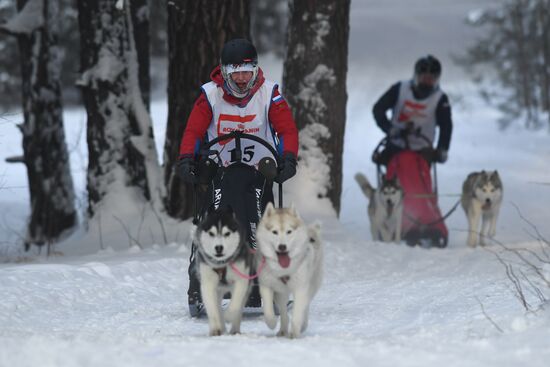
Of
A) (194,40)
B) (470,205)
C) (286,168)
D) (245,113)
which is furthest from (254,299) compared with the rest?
(470,205)

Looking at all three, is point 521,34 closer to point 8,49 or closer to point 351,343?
point 8,49

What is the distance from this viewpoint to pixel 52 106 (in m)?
13.0

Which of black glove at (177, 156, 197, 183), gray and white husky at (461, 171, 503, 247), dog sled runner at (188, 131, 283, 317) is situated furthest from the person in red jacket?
gray and white husky at (461, 171, 503, 247)

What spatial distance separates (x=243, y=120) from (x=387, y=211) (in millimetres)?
5787

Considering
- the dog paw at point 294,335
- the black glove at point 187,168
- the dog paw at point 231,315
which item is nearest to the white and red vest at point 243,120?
the black glove at point 187,168

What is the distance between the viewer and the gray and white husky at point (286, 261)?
17.5ft

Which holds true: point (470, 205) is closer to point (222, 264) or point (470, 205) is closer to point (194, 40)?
point (194, 40)

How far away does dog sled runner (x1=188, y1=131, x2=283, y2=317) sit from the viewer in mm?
6215

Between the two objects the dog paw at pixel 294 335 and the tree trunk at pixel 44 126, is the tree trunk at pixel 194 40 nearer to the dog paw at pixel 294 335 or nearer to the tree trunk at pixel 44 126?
the tree trunk at pixel 44 126

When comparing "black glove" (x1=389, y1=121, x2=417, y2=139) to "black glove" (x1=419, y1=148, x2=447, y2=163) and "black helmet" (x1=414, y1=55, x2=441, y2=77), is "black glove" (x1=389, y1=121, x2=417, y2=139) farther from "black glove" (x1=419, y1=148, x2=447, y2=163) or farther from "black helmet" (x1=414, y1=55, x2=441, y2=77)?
"black helmet" (x1=414, y1=55, x2=441, y2=77)

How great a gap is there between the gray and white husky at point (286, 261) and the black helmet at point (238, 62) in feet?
3.55

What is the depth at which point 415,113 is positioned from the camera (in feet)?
39.2

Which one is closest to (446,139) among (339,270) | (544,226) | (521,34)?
(544,226)

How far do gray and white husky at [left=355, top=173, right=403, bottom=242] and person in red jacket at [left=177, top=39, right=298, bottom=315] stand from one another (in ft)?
18.2
